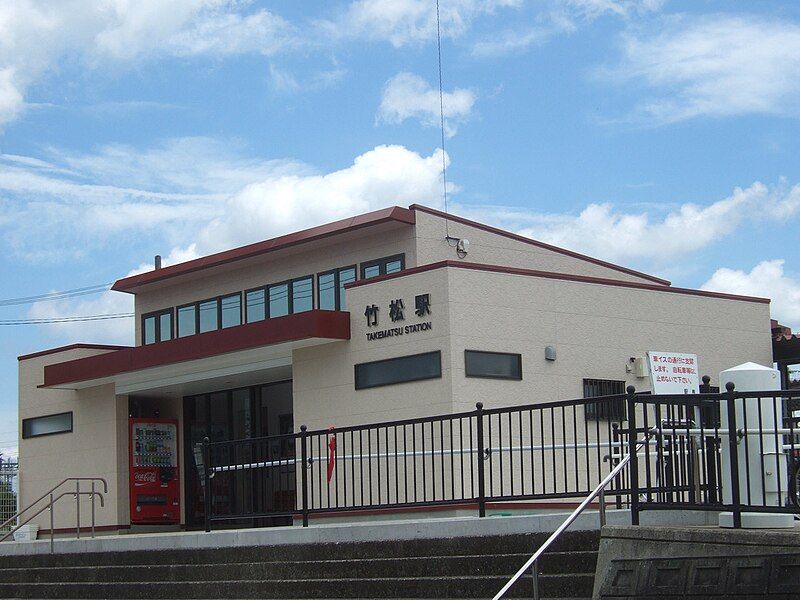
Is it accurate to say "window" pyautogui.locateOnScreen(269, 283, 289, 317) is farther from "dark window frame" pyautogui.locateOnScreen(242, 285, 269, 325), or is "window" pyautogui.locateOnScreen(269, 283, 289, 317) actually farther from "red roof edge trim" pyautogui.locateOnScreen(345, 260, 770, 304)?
"red roof edge trim" pyautogui.locateOnScreen(345, 260, 770, 304)

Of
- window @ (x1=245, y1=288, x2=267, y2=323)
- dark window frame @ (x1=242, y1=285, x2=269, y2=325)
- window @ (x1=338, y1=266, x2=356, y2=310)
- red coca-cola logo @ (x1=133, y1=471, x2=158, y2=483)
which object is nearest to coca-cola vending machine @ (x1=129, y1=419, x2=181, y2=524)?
red coca-cola logo @ (x1=133, y1=471, x2=158, y2=483)

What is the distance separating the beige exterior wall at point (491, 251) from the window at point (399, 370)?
7.94 ft

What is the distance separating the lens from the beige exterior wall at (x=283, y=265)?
21.5 metres

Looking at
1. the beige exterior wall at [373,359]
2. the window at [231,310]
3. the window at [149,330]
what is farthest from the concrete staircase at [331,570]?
the window at [149,330]

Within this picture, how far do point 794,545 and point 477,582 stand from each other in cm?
359

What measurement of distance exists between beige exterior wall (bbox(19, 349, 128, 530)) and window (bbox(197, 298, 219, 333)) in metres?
2.24

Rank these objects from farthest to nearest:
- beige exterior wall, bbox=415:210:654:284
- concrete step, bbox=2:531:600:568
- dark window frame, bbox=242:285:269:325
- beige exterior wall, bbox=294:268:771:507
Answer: dark window frame, bbox=242:285:269:325 < beige exterior wall, bbox=415:210:654:284 < beige exterior wall, bbox=294:268:771:507 < concrete step, bbox=2:531:600:568

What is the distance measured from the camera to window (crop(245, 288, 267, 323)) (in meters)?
24.0

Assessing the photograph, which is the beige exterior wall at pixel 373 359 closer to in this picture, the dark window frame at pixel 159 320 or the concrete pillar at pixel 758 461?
the dark window frame at pixel 159 320

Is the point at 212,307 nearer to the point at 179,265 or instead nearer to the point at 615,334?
the point at 179,265

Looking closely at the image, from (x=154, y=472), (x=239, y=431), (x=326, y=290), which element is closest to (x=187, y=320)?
(x=239, y=431)

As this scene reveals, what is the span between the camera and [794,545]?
865 centimetres

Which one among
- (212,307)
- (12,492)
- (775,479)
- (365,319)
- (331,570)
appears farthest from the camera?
(12,492)

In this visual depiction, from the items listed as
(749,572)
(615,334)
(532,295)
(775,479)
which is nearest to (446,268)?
(532,295)
